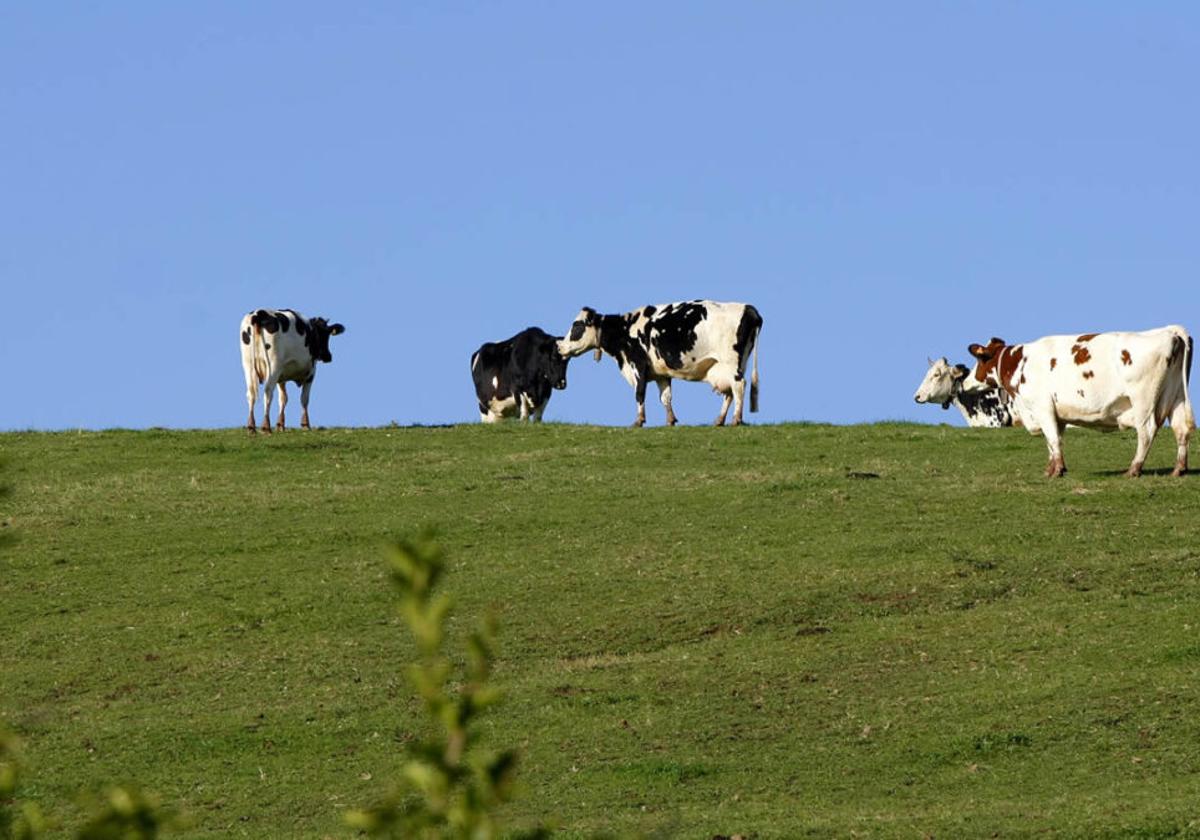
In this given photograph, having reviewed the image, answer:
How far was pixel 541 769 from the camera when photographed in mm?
16562

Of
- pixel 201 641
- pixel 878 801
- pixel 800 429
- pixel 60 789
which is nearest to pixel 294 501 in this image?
pixel 201 641

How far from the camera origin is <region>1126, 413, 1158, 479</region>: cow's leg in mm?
26875

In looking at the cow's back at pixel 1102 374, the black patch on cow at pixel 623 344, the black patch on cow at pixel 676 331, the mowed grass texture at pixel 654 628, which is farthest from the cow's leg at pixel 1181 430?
the black patch on cow at pixel 623 344

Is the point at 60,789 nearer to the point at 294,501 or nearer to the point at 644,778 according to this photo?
the point at 644,778

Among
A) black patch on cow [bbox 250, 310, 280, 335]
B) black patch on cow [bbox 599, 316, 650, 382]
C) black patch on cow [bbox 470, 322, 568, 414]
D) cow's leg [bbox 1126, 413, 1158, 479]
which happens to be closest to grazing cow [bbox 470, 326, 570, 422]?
black patch on cow [bbox 470, 322, 568, 414]

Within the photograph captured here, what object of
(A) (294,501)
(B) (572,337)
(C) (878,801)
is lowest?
(C) (878,801)

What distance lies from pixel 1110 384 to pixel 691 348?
11988 millimetres

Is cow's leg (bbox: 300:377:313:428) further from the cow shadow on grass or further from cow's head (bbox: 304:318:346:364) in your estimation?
the cow shadow on grass

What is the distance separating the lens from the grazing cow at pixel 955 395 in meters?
44.2

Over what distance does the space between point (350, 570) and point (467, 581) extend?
5.37 ft

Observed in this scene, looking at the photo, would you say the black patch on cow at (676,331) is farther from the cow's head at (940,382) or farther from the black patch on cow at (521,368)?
the cow's head at (940,382)

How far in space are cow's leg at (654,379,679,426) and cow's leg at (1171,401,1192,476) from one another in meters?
11.6

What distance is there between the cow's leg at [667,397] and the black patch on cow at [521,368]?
11.2 ft

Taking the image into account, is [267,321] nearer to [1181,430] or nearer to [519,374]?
[519,374]
